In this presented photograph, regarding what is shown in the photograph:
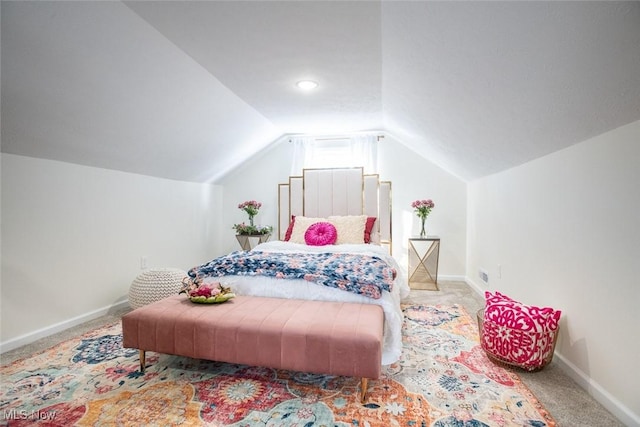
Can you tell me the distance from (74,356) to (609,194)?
340 cm

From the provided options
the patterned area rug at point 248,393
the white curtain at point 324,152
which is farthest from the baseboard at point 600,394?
the white curtain at point 324,152

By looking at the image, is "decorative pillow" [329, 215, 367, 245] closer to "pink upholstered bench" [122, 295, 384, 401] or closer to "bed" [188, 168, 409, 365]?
"bed" [188, 168, 409, 365]

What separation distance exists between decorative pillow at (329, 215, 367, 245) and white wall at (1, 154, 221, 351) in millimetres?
2134

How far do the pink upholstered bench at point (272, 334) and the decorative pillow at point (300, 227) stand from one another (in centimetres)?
180

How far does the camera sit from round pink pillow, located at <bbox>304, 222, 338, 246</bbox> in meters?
3.69

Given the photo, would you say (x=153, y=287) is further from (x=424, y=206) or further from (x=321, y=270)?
(x=424, y=206)

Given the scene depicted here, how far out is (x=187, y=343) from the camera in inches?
72.9

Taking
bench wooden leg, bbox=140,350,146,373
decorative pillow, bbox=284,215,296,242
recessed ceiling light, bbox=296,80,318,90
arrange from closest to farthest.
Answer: bench wooden leg, bbox=140,350,146,373 < recessed ceiling light, bbox=296,80,318,90 < decorative pillow, bbox=284,215,296,242

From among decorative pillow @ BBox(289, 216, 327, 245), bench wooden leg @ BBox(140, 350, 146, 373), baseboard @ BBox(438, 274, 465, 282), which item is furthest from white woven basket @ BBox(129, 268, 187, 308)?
baseboard @ BBox(438, 274, 465, 282)

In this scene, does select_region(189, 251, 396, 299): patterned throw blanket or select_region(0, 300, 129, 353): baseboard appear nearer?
select_region(189, 251, 396, 299): patterned throw blanket

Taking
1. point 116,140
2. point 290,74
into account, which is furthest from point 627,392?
point 116,140

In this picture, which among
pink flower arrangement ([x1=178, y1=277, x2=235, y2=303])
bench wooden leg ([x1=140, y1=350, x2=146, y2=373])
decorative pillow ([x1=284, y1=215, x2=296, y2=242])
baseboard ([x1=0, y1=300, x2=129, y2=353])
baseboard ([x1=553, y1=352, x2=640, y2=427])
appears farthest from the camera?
decorative pillow ([x1=284, y1=215, x2=296, y2=242])

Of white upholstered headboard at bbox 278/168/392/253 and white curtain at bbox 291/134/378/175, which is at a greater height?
white curtain at bbox 291/134/378/175

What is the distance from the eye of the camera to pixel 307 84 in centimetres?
271
